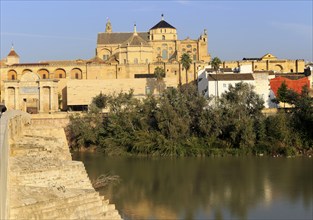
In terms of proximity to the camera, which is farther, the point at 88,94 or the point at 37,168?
the point at 88,94

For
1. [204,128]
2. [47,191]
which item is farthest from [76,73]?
[47,191]

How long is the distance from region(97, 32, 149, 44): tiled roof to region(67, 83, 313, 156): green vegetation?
26450 mm

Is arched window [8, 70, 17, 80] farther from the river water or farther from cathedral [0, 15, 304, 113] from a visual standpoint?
the river water

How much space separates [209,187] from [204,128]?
1095 centimetres

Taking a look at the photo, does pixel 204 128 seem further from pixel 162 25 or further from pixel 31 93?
pixel 162 25

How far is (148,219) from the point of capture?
16984 millimetres

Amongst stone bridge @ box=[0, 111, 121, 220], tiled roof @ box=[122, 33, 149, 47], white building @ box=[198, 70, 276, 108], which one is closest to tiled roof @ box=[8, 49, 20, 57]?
tiled roof @ box=[122, 33, 149, 47]

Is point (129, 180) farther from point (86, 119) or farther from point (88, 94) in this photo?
point (88, 94)

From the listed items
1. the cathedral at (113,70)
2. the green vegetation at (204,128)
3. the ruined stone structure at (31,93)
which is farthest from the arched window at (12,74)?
the green vegetation at (204,128)

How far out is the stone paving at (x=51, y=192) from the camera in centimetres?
931

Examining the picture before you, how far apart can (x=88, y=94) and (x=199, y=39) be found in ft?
64.0

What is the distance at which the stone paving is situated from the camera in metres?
9.31

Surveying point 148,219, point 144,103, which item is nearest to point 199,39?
point 144,103

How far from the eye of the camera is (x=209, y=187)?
22.4 metres
